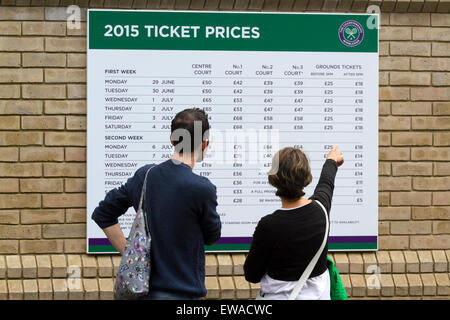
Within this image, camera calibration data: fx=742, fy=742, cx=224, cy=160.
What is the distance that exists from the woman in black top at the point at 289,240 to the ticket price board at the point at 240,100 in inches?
99.3

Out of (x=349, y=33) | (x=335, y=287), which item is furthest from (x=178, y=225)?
(x=349, y=33)

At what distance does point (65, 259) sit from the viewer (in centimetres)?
589

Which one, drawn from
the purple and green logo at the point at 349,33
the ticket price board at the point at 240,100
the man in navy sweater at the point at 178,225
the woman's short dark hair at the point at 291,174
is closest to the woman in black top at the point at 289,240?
the woman's short dark hair at the point at 291,174

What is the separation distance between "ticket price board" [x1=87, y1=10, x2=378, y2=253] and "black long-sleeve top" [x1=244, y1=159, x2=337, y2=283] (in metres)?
2.59

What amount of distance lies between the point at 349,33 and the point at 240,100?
1061 millimetres

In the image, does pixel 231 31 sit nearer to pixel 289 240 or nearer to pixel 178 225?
pixel 178 225

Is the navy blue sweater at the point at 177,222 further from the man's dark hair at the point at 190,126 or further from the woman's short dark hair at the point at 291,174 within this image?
the woman's short dark hair at the point at 291,174

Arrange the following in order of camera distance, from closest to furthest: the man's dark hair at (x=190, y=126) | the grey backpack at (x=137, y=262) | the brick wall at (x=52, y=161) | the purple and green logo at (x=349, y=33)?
the grey backpack at (x=137, y=262), the man's dark hair at (x=190, y=126), the brick wall at (x=52, y=161), the purple and green logo at (x=349, y=33)

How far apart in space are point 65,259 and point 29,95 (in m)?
1.33

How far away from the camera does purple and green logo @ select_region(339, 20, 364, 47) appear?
20.0ft

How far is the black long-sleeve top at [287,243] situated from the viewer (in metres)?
3.33

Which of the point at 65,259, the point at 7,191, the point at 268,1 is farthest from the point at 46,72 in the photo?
the point at 268,1

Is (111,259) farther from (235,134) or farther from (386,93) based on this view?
(386,93)

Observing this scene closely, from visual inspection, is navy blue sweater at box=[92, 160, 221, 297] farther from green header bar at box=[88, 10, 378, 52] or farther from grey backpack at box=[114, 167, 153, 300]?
green header bar at box=[88, 10, 378, 52]
